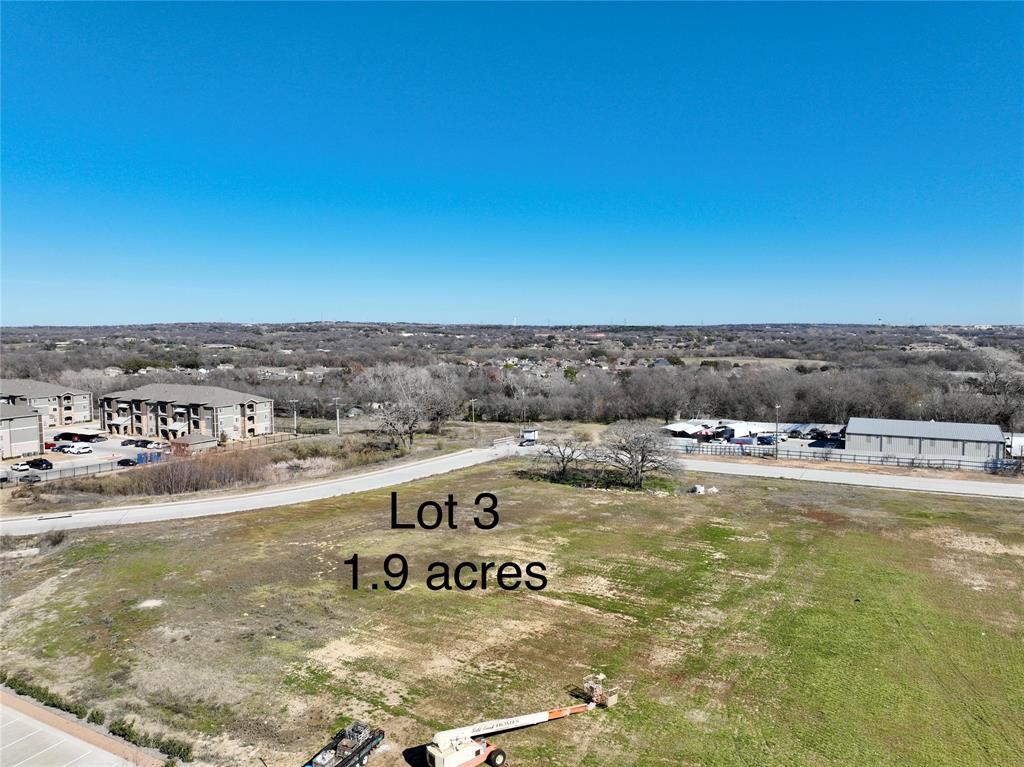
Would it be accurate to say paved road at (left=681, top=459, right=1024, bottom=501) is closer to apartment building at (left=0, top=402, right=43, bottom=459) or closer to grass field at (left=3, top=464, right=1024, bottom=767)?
grass field at (left=3, top=464, right=1024, bottom=767)

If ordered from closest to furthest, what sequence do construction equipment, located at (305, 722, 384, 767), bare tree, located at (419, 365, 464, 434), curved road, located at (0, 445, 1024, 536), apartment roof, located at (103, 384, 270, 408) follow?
construction equipment, located at (305, 722, 384, 767), curved road, located at (0, 445, 1024, 536), apartment roof, located at (103, 384, 270, 408), bare tree, located at (419, 365, 464, 434)

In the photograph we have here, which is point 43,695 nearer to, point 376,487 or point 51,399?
point 376,487

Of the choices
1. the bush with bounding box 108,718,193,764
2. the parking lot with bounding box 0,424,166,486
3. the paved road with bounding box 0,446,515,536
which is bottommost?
the parking lot with bounding box 0,424,166,486

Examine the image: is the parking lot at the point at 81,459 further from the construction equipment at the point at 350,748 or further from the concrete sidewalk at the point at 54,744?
the construction equipment at the point at 350,748

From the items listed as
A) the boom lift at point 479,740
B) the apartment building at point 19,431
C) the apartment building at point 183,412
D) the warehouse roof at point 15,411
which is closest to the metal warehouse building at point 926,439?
the boom lift at point 479,740

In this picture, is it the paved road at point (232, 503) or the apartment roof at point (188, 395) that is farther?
the apartment roof at point (188, 395)

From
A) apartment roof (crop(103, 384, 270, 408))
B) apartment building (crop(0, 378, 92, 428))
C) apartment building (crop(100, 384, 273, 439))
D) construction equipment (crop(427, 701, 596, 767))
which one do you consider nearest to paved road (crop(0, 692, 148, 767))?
construction equipment (crop(427, 701, 596, 767))

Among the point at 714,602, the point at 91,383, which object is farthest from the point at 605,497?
the point at 91,383
